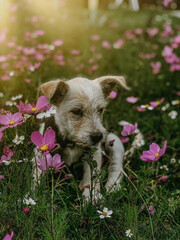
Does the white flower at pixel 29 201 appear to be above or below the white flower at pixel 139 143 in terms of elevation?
above

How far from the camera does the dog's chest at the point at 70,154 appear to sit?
3.06 m

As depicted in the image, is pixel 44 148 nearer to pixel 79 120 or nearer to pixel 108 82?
pixel 79 120

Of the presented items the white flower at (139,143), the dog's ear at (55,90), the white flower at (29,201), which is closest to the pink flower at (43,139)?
the white flower at (29,201)

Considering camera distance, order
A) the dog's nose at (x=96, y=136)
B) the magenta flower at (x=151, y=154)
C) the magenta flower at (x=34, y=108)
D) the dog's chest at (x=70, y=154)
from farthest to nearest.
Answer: the dog's chest at (x=70, y=154) → the dog's nose at (x=96, y=136) → the magenta flower at (x=151, y=154) → the magenta flower at (x=34, y=108)

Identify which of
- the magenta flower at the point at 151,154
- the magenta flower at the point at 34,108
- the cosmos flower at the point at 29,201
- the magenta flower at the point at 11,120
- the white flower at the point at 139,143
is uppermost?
the magenta flower at the point at 34,108

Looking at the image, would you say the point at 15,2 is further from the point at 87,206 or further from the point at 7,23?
the point at 87,206

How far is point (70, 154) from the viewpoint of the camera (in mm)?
3068

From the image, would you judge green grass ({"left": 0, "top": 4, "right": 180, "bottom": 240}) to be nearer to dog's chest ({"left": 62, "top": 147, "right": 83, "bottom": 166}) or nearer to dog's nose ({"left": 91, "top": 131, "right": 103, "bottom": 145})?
dog's chest ({"left": 62, "top": 147, "right": 83, "bottom": 166})

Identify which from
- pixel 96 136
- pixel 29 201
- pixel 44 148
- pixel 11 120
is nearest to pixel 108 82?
pixel 96 136

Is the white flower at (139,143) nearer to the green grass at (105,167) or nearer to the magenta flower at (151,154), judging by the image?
the green grass at (105,167)

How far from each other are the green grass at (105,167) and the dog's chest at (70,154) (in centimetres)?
12

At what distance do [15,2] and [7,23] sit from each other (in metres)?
0.90

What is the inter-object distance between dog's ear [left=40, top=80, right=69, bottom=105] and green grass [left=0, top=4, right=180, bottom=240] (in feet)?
0.82

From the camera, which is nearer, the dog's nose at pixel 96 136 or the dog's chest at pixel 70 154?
the dog's nose at pixel 96 136
